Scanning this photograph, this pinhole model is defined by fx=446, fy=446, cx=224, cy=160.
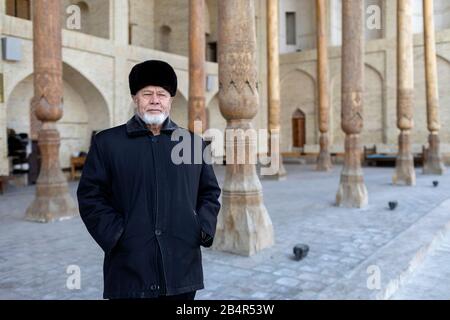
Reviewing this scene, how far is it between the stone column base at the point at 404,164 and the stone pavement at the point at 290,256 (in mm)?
3162

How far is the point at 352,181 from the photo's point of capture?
870 cm

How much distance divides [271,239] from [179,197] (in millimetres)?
3589

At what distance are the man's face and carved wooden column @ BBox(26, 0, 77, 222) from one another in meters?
5.84

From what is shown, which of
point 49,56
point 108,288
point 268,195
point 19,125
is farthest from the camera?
point 19,125

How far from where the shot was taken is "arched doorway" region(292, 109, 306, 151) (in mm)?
23672

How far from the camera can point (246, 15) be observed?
18.1ft

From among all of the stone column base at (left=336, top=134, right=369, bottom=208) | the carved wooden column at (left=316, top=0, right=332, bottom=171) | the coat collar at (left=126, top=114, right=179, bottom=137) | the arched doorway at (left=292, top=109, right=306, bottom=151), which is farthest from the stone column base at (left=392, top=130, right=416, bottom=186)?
the arched doorway at (left=292, top=109, right=306, bottom=151)

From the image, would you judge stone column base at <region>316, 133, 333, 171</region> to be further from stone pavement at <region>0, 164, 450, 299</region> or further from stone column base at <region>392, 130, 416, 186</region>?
stone pavement at <region>0, 164, 450, 299</region>

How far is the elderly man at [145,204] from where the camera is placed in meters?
2.11

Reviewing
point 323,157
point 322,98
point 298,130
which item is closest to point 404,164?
point 323,157

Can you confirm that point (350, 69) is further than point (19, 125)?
No

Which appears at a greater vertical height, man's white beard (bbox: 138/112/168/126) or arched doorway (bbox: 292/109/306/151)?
arched doorway (bbox: 292/109/306/151)
